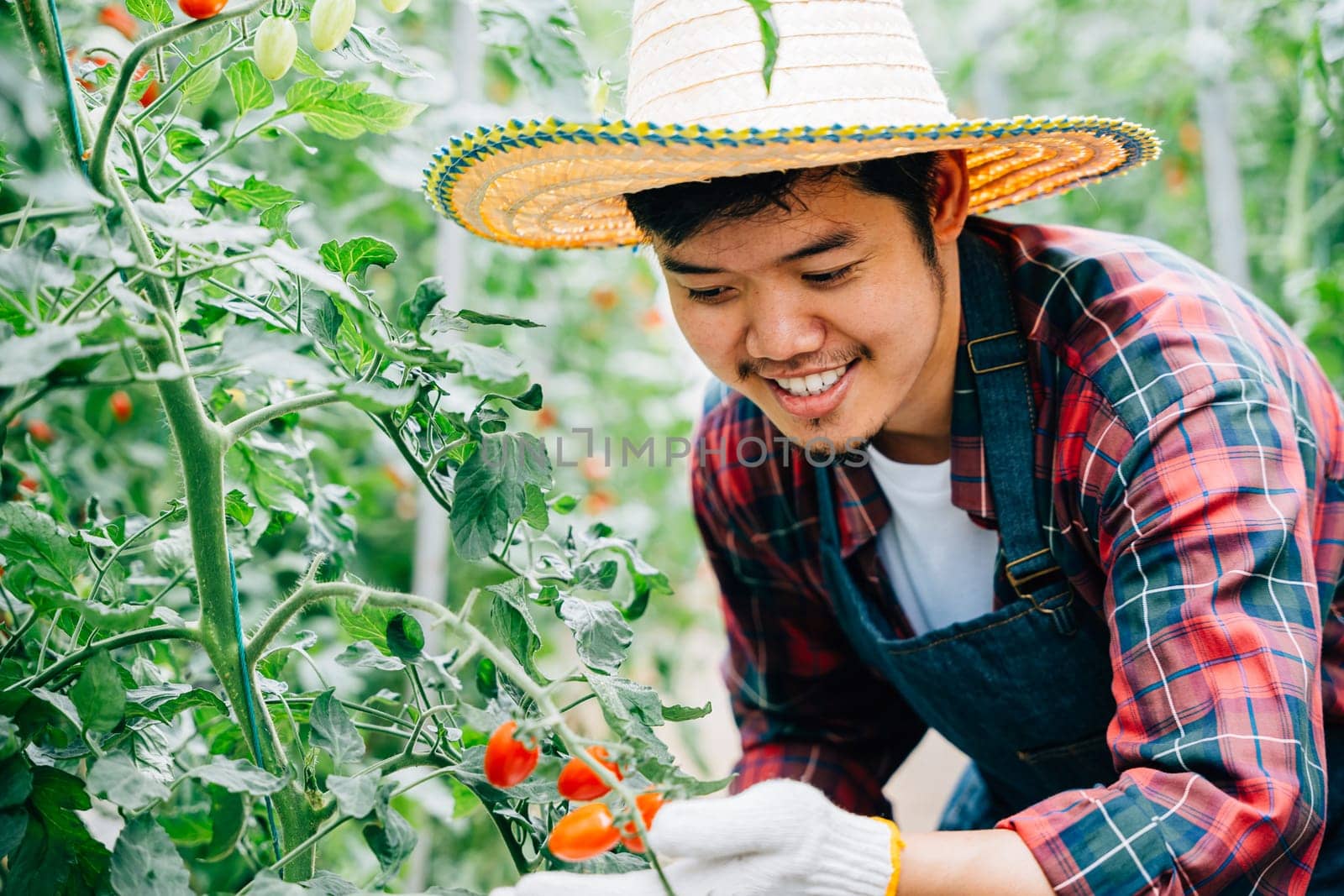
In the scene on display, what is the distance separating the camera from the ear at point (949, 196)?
1.14 m

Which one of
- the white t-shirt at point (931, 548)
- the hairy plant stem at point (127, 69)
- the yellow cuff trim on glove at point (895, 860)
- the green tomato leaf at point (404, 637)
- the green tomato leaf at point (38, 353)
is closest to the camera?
the green tomato leaf at point (38, 353)

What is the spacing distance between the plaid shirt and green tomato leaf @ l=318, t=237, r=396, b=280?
25.0 inches

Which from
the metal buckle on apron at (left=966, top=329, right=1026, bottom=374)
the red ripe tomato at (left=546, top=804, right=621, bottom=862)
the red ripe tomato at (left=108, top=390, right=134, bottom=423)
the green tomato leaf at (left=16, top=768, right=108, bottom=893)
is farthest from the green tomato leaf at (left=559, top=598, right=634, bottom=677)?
the red ripe tomato at (left=108, top=390, right=134, bottom=423)

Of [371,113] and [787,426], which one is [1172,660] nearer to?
[787,426]

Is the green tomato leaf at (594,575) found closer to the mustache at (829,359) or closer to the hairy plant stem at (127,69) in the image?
the mustache at (829,359)

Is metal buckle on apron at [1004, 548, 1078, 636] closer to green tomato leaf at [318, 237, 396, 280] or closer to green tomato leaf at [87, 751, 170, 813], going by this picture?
green tomato leaf at [318, 237, 396, 280]

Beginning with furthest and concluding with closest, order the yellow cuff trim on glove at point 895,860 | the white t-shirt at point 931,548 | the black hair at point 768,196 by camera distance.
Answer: the white t-shirt at point 931,548
the black hair at point 768,196
the yellow cuff trim on glove at point 895,860

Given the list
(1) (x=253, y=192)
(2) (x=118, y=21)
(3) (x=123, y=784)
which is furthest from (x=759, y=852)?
(2) (x=118, y=21)

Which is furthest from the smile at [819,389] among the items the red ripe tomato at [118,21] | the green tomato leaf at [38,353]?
the red ripe tomato at [118,21]

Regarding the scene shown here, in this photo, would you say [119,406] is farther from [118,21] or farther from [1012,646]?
[1012,646]

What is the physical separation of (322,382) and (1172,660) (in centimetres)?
68

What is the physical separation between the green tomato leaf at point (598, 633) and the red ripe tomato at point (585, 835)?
0.34ft

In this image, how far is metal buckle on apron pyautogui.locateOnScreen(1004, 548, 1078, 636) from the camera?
112cm

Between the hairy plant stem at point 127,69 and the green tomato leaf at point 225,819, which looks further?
the green tomato leaf at point 225,819
